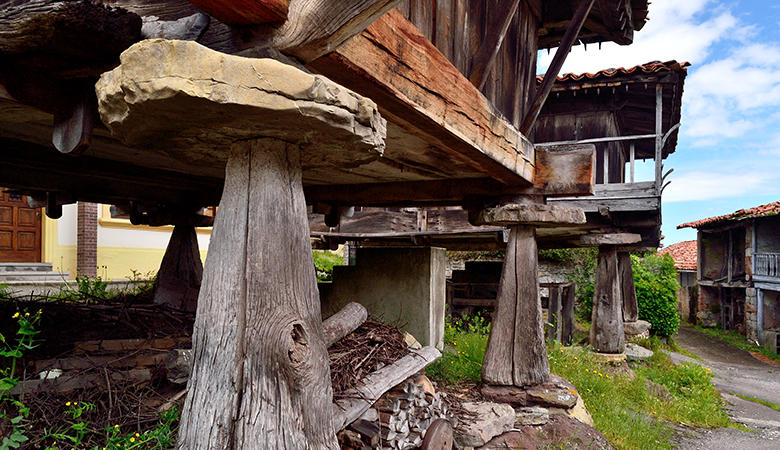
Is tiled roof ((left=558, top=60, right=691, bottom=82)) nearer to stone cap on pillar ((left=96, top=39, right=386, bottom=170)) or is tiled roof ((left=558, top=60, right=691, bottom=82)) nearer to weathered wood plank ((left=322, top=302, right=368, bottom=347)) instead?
weathered wood plank ((left=322, top=302, right=368, bottom=347))

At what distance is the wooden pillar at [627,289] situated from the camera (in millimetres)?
11711

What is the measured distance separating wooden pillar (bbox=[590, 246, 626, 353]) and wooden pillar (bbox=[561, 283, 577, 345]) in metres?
1.08

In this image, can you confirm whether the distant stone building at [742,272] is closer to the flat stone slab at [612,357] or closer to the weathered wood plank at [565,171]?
the flat stone slab at [612,357]

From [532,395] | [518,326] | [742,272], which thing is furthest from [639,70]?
[742,272]

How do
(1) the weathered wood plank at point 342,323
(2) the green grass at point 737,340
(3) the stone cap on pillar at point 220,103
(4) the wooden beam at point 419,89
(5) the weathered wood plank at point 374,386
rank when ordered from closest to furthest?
(3) the stone cap on pillar at point 220,103
(4) the wooden beam at point 419,89
(5) the weathered wood plank at point 374,386
(1) the weathered wood plank at point 342,323
(2) the green grass at point 737,340

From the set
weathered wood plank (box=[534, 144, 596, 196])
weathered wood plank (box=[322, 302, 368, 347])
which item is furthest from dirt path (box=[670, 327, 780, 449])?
weathered wood plank (box=[322, 302, 368, 347])

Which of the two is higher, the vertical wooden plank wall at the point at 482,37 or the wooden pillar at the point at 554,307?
the vertical wooden plank wall at the point at 482,37

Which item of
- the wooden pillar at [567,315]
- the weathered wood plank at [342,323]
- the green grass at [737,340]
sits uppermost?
the weathered wood plank at [342,323]

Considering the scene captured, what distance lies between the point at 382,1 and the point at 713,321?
950 inches

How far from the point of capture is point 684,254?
26.1 meters

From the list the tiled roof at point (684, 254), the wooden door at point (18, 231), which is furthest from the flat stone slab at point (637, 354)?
the tiled roof at point (684, 254)

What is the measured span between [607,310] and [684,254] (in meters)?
20.4

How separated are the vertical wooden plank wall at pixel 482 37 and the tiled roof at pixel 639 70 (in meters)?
4.15

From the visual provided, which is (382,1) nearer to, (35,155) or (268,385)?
(268,385)
